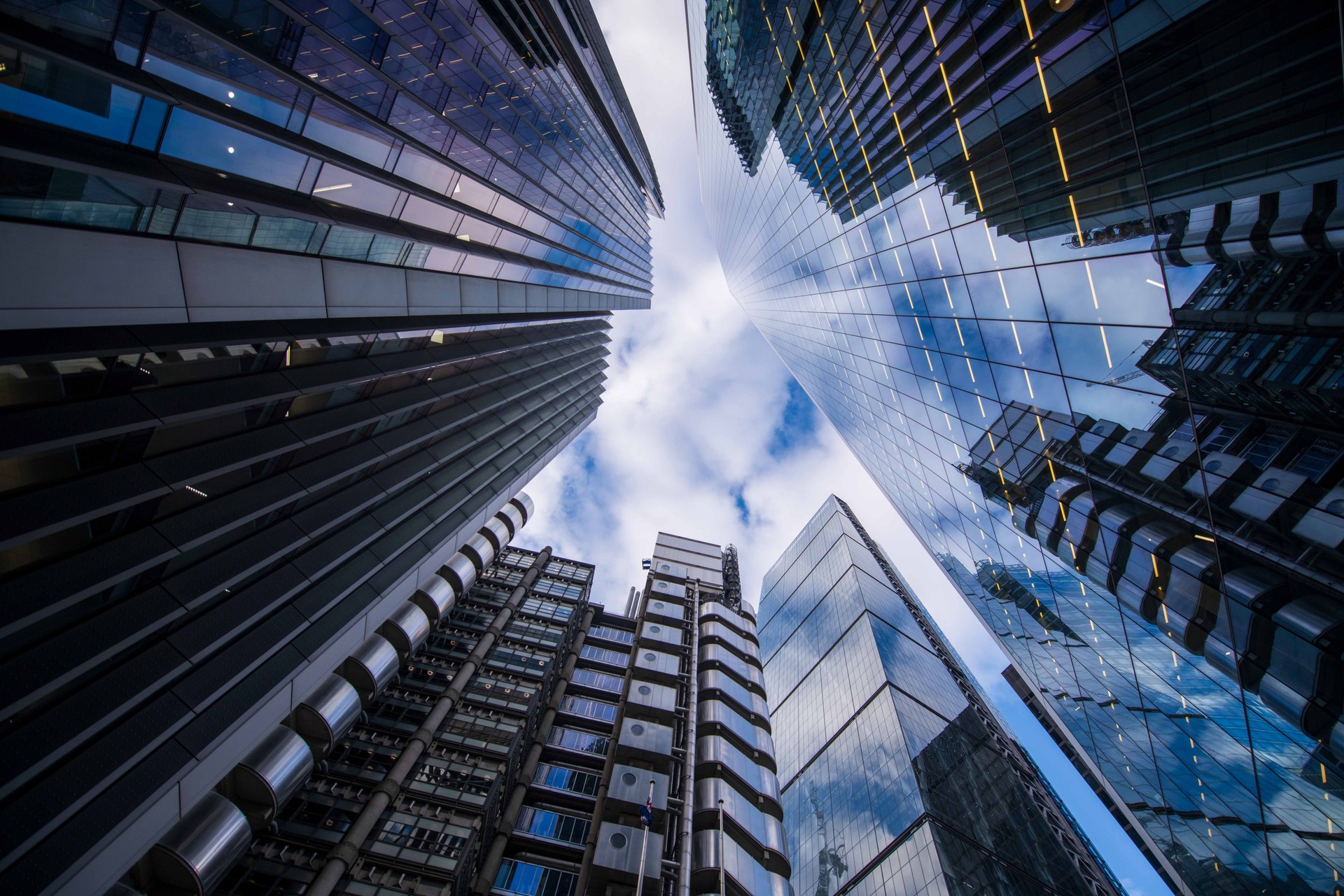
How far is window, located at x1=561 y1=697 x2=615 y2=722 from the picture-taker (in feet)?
121

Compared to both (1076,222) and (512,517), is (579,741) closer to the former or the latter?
(512,517)

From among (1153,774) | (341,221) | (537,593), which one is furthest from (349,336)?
(537,593)

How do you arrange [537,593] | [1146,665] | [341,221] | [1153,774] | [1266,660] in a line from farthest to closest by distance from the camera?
[537,593] < [1153,774] < [1146,665] < [341,221] < [1266,660]

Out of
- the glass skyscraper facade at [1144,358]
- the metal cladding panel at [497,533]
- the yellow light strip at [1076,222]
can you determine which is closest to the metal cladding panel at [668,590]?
the metal cladding panel at [497,533]

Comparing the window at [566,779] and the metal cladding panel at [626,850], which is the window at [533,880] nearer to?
the metal cladding panel at [626,850]

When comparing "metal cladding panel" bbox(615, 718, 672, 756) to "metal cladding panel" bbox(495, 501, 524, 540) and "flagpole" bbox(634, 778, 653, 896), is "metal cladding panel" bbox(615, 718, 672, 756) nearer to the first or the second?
"flagpole" bbox(634, 778, 653, 896)

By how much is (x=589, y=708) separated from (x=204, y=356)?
3325 centimetres

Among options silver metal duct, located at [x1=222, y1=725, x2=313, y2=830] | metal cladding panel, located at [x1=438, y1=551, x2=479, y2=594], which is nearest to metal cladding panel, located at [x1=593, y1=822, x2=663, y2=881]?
silver metal duct, located at [x1=222, y1=725, x2=313, y2=830]

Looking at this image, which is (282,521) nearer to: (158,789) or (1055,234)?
(158,789)

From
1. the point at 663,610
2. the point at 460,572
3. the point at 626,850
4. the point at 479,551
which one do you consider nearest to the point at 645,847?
the point at 626,850

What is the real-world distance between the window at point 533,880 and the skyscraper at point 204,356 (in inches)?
603

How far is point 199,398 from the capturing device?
11703mm

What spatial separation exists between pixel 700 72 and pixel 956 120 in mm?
56748

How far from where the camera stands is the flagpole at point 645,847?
2192cm
